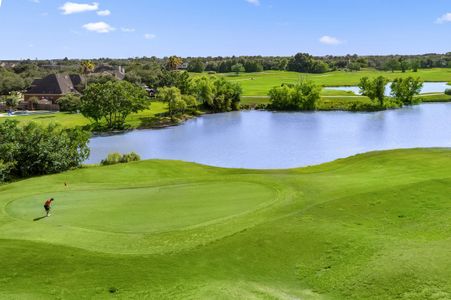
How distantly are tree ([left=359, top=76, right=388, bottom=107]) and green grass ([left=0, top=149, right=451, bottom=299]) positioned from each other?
76.2 m

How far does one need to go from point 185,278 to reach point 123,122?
68.4 meters

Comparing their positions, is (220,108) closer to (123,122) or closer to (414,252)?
(123,122)

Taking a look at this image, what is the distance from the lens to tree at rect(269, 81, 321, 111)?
103062 millimetres

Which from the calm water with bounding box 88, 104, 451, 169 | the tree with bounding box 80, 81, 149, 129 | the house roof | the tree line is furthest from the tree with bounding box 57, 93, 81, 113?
the tree line

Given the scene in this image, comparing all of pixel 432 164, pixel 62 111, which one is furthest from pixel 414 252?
pixel 62 111

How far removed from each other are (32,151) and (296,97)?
72.7m

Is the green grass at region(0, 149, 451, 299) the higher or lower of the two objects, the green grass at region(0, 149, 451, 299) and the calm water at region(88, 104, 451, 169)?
the higher

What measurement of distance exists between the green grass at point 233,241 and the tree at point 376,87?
76.2 m

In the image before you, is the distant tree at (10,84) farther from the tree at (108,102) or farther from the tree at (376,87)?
the tree at (376,87)

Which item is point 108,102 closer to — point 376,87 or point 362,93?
point 376,87

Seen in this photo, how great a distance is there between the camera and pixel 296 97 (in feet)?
341

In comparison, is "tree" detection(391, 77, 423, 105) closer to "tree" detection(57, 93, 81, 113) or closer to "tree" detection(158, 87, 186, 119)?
"tree" detection(158, 87, 186, 119)

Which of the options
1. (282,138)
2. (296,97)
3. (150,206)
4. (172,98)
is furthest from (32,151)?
(296,97)

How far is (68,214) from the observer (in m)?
21.2
